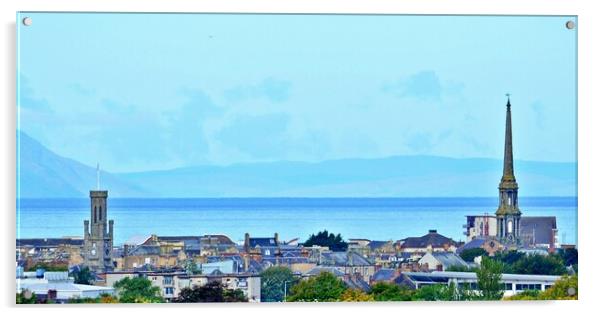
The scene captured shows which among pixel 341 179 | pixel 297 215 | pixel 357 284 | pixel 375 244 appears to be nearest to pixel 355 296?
pixel 357 284

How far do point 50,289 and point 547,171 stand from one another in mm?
2882

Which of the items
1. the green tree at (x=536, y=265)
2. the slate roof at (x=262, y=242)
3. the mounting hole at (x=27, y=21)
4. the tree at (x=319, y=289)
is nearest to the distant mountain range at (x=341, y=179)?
the slate roof at (x=262, y=242)

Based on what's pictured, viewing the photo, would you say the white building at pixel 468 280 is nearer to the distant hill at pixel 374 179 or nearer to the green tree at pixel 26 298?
the distant hill at pixel 374 179

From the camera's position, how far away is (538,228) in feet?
28.3

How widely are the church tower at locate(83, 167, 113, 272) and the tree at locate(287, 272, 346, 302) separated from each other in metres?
1.06

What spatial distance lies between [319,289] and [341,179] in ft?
2.09

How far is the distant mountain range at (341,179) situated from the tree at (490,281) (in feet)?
1.39

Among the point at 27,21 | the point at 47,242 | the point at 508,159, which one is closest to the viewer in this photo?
the point at 27,21

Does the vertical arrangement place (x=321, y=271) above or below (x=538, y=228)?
below

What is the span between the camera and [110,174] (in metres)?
8.42

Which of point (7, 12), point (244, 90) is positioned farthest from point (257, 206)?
point (7, 12)

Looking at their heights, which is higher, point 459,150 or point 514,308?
point 459,150

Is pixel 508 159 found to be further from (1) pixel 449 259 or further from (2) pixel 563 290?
(2) pixel 563 290

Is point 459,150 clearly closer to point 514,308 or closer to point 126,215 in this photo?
point 514,308
